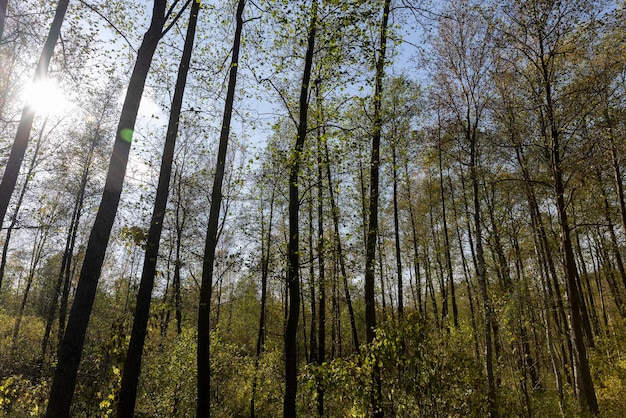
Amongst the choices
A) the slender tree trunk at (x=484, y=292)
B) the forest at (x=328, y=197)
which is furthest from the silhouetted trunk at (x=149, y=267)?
the slender tree trunk at (x=484, y=292)

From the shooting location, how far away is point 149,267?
6.25m

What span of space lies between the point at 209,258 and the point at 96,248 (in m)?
2.42

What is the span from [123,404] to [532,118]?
12143mm

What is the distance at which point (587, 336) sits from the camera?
1415cm

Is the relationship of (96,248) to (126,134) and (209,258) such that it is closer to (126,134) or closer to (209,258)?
(126,134)

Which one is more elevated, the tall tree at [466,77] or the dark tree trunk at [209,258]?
the tall tree at [466,77]

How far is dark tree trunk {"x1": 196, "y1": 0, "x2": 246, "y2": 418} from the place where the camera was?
20.9ft

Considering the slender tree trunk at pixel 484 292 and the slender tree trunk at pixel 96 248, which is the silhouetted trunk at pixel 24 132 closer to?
the slender tree trunk at pixel 96 248

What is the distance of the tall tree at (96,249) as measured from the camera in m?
4.09

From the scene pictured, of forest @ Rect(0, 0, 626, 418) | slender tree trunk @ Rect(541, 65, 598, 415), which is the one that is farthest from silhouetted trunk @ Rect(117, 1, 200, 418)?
slender tree trunk @ Rect(541, 65, 598, 415)

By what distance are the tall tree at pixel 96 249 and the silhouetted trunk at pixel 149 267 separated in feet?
4.04

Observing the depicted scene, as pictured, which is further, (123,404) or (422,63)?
(422,63)

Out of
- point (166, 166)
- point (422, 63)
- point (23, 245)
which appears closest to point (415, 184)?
point (422, 63)

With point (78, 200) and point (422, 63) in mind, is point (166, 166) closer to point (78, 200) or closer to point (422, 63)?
point (422, 63)
